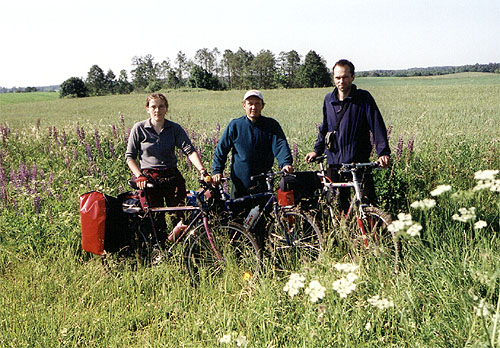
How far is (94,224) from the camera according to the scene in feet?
13.4

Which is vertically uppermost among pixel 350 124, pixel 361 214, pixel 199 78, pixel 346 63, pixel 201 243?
pixel 199 78

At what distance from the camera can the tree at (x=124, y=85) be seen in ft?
369

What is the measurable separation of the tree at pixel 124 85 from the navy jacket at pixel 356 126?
4514 inches

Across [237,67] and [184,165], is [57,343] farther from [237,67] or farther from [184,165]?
[237,67]

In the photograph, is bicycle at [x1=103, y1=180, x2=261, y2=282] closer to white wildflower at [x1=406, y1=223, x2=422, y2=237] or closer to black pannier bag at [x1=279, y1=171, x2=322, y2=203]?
black pannier bag at [x1=279, y1=171, x2=322, y2=203]

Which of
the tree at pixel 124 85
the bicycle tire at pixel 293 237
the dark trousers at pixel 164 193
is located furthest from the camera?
the tree at pixel 124 85

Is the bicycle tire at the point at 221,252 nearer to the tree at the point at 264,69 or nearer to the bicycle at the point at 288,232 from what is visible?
the bicycle at the point at 288,232

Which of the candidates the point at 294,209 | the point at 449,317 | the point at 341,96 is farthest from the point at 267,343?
the point at 341,96

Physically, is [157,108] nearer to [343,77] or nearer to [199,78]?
[343,77]

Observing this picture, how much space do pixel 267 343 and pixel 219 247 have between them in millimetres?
1432

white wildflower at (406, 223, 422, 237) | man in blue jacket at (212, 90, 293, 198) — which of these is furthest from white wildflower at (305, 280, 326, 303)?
man in blue jacket at (212, 90, 293, 198)

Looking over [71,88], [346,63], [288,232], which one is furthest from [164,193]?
[71,88]

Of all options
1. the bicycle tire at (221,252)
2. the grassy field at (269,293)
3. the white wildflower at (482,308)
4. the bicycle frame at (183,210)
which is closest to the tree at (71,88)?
the grassy field at (269,293)

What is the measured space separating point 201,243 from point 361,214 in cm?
170
